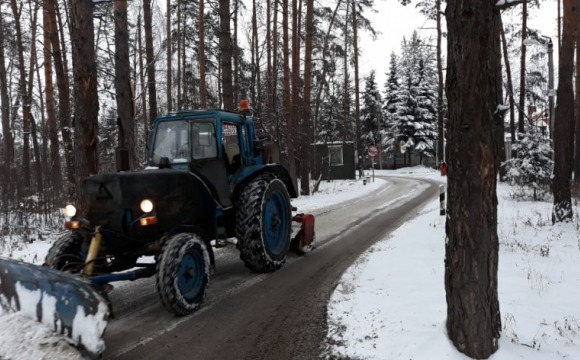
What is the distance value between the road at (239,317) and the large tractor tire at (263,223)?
0.30 metres

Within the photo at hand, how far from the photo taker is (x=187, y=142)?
248 inches

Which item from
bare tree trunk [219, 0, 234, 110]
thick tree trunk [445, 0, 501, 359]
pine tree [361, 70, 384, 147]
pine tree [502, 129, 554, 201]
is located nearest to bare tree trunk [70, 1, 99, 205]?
bare tree trunk [219, 0, 234, 110]

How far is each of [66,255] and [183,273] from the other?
1464 millimetres

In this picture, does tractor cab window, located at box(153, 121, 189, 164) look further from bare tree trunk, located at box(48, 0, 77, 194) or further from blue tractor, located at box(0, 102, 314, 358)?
bare tree trunk, located at box(48, 0, 77, 194)

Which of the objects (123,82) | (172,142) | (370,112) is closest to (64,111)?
(123,82)

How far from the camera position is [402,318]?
14.9ft

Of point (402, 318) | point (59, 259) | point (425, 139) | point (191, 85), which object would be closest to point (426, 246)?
point (402, 318)

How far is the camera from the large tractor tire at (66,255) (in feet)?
16.8

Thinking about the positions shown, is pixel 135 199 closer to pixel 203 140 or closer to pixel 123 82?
pixel 203 140

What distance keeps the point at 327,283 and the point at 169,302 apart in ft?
8.02

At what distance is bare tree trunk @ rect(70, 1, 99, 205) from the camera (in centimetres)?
813

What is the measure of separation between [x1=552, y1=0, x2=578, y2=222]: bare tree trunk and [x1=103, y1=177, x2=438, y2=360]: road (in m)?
4.96

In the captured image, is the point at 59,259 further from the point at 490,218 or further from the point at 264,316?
the point at 490,218

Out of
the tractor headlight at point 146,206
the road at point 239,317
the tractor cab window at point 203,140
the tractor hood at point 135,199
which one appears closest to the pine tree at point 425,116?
the road at point 239,317
